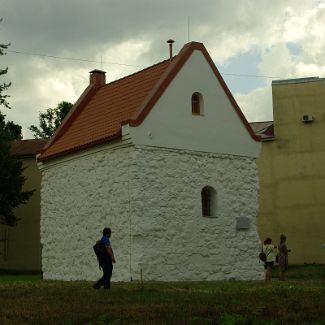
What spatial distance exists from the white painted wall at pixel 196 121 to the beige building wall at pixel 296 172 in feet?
37.5

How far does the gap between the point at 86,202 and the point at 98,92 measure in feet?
21.5

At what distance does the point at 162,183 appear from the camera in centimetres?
2255

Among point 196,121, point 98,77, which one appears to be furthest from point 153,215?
point 98,77

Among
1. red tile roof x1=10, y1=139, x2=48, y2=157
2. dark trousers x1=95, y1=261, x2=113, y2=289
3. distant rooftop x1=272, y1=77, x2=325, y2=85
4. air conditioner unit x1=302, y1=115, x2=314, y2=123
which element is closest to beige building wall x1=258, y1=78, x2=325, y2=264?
distant rooftop x1=272, y1=77, x2=325, y2=85

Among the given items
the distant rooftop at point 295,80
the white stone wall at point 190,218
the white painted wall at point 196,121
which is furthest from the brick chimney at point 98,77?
the distant rooftop at point 295,80

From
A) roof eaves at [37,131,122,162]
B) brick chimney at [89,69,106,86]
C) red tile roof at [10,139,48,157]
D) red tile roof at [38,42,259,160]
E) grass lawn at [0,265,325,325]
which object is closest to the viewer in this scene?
grass lawn at [0,265,325,325]

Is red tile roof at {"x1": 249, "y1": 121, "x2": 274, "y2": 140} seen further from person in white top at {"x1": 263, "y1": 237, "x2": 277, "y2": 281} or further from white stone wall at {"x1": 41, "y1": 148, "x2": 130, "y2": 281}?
person in white top at {"x1": 263, "y1": 237, "x2": 277, "y2": 281}

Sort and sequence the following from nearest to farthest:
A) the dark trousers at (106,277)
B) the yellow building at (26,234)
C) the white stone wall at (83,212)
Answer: the dark trousers at (106,277)
the white stone wall at (83,212)
the yellow building at (26,234)

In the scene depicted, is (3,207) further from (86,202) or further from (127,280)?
(127,280)

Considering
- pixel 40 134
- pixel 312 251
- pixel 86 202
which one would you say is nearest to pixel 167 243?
pixel 86 202

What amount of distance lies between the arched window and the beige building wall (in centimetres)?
1314

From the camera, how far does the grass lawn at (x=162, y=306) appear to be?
10.8 meters

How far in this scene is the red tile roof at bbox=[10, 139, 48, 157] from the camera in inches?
1639

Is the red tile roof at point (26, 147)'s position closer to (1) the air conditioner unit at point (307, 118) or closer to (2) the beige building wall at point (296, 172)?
(2) the beige building wall at point (296, 172)
